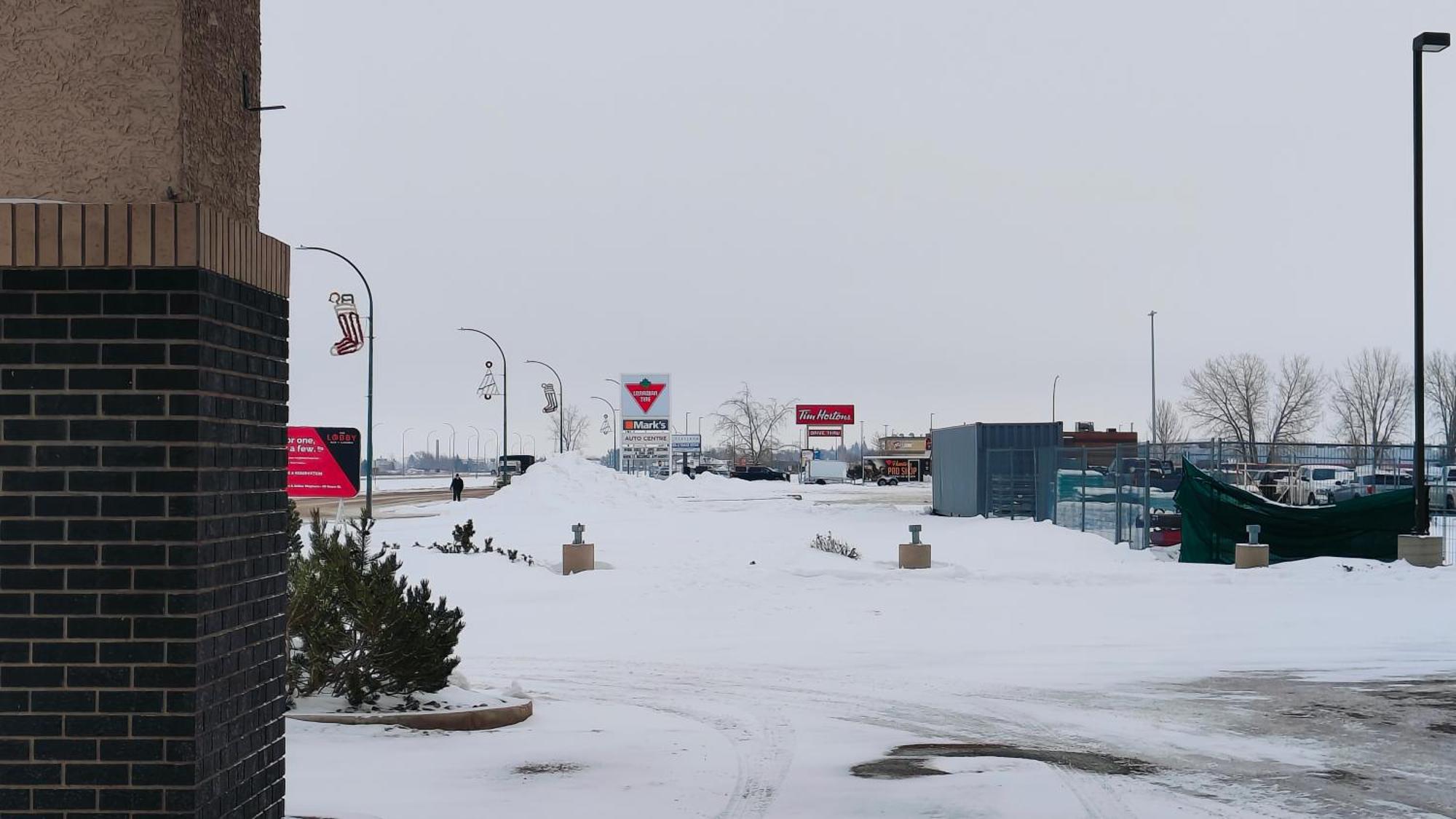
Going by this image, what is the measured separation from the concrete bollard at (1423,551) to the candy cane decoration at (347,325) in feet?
97.0

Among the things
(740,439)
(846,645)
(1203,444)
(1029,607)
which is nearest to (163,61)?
(846,645)

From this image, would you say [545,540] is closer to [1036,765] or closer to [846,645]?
[846,645]

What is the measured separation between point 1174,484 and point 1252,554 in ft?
38.2

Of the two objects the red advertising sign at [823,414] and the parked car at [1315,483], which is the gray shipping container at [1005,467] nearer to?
the parked car at [1315,483]

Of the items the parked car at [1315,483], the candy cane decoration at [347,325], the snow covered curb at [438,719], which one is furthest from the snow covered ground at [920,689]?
the candy cane decoration at [347,325]

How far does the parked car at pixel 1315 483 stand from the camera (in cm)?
3092

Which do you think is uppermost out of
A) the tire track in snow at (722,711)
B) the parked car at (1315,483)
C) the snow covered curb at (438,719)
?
the parked car at (1315,483)

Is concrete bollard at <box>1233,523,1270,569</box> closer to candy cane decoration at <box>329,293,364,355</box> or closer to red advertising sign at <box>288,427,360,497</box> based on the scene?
red advertising sign at <box>288,427,360,497</box>

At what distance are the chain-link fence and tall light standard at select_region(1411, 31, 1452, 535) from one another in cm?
178

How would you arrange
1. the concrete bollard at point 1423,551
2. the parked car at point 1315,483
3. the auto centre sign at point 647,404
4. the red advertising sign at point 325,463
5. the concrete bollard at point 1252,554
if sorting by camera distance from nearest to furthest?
the red advertising sign at point 325,463
the concrete bollard at point 1423,551
the concrete bollard at point 1252,554
the parked car at point 1315,483
the auto centre sign at point 647,404

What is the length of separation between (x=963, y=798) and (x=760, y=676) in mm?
6074

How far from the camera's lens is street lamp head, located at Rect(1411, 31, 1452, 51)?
24.4 metres

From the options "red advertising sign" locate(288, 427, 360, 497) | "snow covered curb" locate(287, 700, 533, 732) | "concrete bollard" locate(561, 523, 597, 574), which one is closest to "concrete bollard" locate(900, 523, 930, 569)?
"concrete bollard" locate(561, 523, 597, 574)

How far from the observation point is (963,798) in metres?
8.75
